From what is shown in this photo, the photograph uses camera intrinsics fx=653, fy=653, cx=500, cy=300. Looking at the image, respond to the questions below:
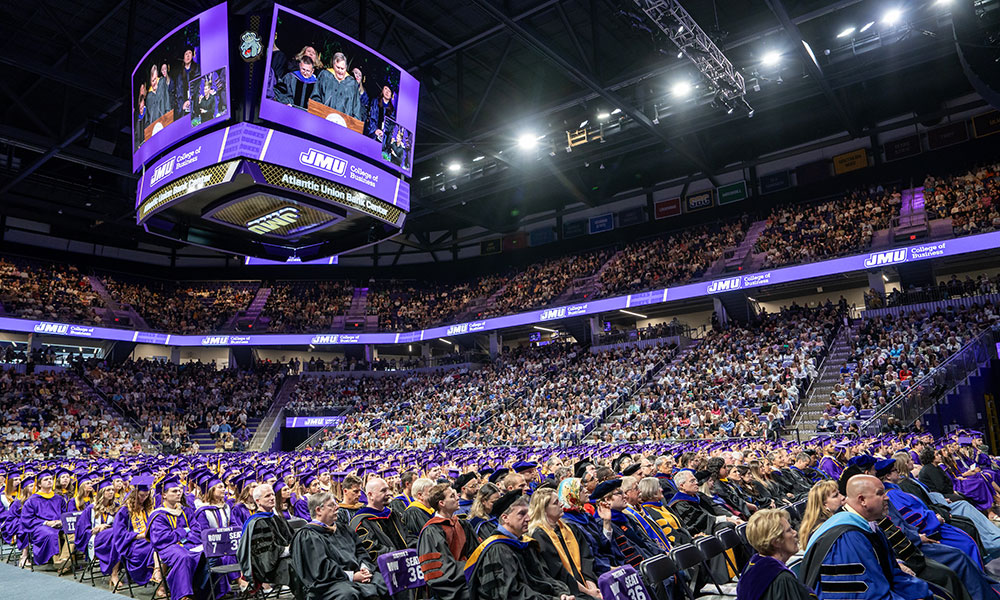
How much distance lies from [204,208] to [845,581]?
13792 mm

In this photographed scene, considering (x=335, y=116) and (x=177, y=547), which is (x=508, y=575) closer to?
(x=177, y=547)

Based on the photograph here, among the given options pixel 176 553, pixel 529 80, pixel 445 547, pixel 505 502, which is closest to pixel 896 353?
pixel 529 80

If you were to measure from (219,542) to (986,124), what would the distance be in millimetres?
34908

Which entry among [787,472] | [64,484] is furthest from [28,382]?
[787,472]

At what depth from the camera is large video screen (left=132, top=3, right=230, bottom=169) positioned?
41.3ft

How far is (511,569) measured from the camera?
477cm

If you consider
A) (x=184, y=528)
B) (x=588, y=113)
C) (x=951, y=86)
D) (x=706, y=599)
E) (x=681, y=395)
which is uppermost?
(x=951, y=86)

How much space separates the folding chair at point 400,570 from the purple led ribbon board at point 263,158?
9204 millimetres

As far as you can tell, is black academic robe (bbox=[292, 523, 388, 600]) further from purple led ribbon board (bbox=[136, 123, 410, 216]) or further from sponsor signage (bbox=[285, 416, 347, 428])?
sponsor signage (bbox=[285, 416, 347, 428])

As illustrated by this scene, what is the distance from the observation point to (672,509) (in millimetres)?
7797

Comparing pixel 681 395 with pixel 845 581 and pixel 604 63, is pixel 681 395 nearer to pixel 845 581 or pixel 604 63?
pixel 604 63

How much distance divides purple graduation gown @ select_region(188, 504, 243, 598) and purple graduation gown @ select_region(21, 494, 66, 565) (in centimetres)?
370

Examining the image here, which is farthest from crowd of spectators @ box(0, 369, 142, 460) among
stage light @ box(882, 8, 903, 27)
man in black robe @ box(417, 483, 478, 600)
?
stage light @ box(882, 8, 903, 27)

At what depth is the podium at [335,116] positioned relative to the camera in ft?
42.7
